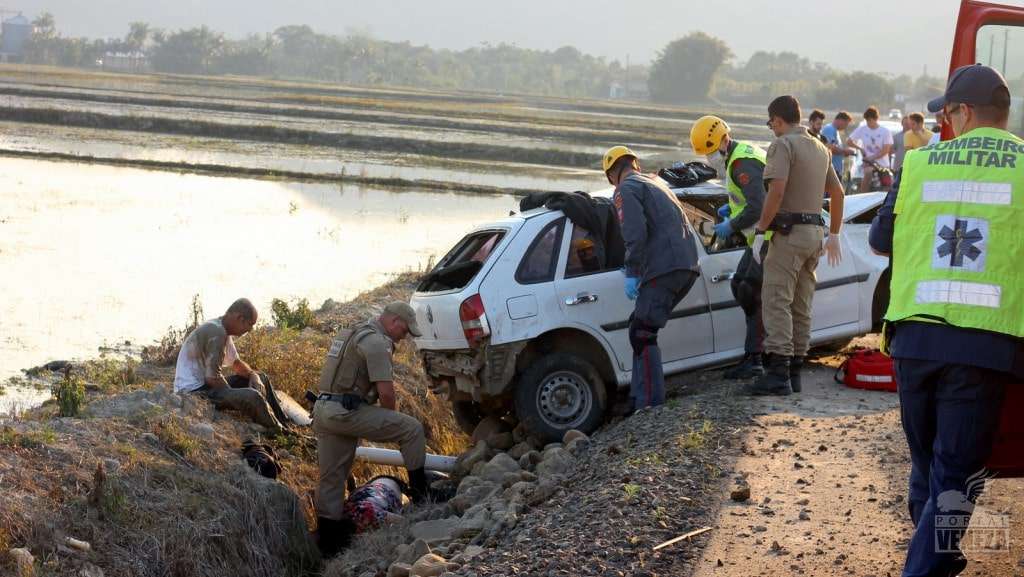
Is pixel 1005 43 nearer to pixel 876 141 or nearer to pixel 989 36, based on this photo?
pixel 989 36

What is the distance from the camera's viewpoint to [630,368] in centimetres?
886

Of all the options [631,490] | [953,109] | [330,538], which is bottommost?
[330,538]

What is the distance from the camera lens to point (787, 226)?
27.0ft

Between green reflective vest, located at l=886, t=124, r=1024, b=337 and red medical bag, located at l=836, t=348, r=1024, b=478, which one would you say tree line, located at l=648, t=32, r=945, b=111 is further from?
green reflective vest, located at l=886, t=124, r=1024, b=337

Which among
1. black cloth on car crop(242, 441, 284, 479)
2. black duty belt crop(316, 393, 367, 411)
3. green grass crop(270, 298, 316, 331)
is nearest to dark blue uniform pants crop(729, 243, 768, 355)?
black duty belt crop(316, 393, 367, 411)

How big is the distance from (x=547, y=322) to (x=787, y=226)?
5.60 ft

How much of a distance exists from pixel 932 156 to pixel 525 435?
16.5 feet

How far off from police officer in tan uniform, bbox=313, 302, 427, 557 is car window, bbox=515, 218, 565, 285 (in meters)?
0.85

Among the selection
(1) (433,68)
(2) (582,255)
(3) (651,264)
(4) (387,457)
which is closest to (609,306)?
(2) (582,255)

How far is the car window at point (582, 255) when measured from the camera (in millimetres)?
8719

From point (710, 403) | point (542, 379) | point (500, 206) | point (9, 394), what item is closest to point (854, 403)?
point (710, 403)

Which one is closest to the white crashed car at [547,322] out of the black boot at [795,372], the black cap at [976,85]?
the black boot at [795,372]

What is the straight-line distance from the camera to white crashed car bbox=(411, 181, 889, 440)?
8.50m

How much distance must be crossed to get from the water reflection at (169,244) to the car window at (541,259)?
603 centimetres
